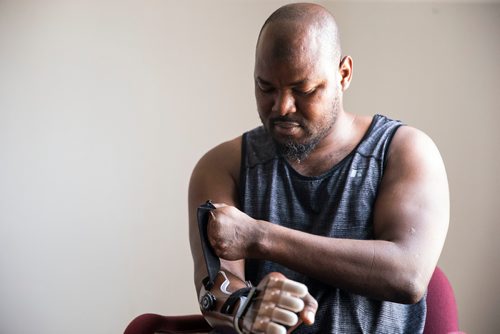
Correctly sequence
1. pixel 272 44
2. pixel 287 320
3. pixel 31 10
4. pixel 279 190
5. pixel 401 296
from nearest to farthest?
pixel 287 320
pixel 401 296
pixel 272 44
pixel 279 190
pixel 31 10

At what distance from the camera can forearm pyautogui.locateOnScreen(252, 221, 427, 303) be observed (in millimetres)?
1294

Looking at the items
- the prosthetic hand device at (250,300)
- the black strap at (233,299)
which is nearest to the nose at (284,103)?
the prosthetic hand device at (250,300)

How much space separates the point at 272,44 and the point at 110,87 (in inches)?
41.6

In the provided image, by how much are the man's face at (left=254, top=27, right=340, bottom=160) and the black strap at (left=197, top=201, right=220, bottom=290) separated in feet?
0.87

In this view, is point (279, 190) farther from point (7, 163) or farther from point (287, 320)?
point (7, 163)

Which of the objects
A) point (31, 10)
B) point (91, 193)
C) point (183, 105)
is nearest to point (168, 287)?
point (91, 193)

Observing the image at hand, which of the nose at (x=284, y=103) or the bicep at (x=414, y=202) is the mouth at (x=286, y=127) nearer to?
the nose at (x=284, y=103)

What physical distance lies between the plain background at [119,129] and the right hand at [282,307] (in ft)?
4.36

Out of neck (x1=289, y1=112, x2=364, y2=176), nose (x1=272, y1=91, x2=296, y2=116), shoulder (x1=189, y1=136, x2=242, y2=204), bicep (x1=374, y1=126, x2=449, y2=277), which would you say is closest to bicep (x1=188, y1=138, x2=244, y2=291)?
shoulder (x1=189, y1=136, x2=242, y2=204)

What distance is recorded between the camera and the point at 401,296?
1.31 metres

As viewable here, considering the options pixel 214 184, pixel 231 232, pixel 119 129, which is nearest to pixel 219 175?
pixel 214 184

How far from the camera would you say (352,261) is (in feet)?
4.26

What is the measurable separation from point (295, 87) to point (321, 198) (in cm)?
26

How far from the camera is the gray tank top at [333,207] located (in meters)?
1.43
